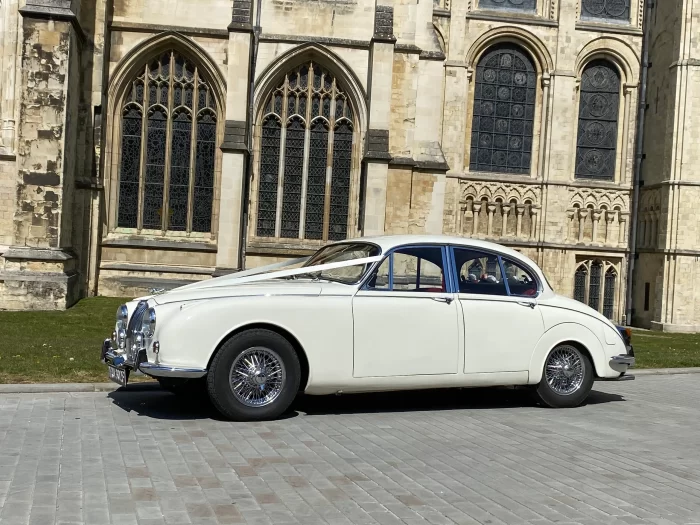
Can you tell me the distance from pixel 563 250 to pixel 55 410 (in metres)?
20.7

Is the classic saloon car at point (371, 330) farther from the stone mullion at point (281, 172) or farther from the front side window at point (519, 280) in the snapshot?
the stone mullion at point (281, 172)

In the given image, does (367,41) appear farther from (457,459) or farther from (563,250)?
(457,459)

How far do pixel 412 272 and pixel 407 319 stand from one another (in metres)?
0.49

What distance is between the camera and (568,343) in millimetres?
8539

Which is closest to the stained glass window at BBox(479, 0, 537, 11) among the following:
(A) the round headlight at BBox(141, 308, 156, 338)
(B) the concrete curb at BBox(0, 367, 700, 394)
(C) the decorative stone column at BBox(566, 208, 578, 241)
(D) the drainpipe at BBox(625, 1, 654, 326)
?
(D) the drainpipe at BBox(625, 1, 654, 326)

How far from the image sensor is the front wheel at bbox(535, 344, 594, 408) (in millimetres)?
8469

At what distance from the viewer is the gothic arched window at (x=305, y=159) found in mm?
22297

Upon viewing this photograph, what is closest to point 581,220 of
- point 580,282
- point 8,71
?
point 580,282

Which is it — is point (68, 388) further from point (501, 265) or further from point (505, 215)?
point (505, 215)

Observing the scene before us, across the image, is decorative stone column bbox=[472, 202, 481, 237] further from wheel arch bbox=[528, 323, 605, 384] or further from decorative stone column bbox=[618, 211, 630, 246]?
wheel arch bbox=[528, 323, 605, 384]

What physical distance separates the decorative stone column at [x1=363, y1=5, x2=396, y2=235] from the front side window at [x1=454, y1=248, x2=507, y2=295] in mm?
12302

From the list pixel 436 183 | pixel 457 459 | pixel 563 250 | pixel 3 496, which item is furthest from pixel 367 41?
pixel 3 496

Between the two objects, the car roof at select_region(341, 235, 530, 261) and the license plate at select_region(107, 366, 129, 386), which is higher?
the car roof at select_region(341, 235, 530, 261)

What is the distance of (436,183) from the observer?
2175cm
